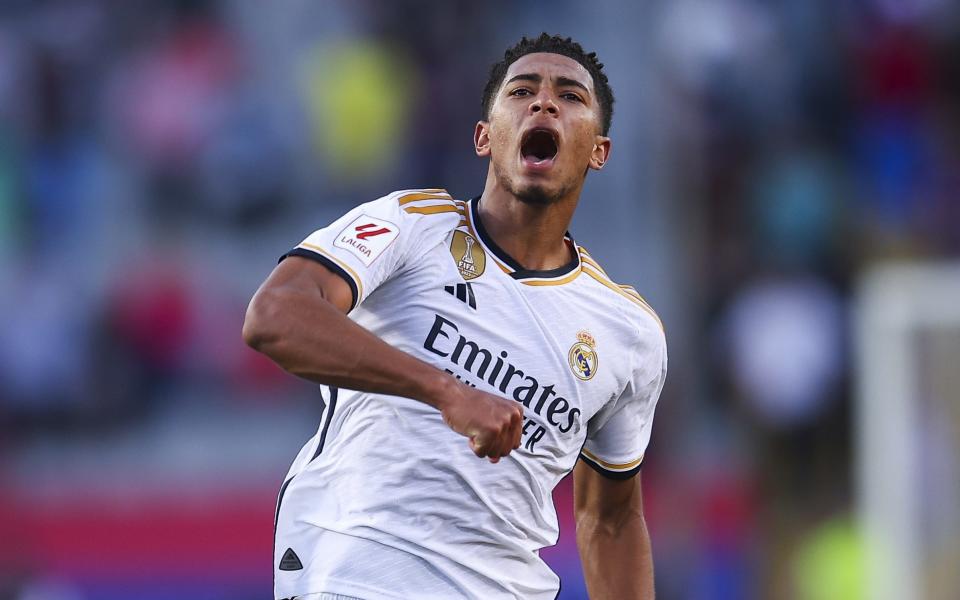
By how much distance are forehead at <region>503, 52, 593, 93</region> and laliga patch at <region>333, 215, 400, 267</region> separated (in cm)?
76

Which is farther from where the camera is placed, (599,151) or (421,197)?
(599,151)

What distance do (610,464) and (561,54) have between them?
50.0 inches

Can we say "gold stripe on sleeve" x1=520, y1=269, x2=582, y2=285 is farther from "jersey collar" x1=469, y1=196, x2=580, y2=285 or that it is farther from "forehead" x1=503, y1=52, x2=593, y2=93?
"forehead" x1=503, y1=52, x2=593, y2=93

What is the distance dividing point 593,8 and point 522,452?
7.27m

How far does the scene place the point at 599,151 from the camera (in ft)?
14.7

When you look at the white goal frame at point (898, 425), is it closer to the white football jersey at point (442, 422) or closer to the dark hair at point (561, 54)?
the dark hair at point (561, 54)

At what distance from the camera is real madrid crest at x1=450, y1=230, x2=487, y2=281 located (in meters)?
3.99

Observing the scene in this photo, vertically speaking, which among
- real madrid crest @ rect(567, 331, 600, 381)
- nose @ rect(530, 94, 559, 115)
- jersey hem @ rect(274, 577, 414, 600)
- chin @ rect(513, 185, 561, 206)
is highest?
nose @ rect(530, 94, 559, 115)

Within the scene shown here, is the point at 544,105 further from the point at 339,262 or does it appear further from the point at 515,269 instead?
the point at 339,262

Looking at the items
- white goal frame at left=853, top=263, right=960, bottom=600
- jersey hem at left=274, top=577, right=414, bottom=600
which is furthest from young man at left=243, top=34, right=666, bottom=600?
white goal frame at left=853, top=263, right=960, bottom=600

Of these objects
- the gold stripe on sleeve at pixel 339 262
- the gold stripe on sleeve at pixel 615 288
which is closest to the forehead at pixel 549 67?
the gold stripe on sleeve at pixel 615 288

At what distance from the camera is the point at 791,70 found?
11.0 metres

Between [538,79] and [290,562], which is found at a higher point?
[538,79]

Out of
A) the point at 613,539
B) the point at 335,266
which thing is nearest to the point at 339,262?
the point at 335,266
